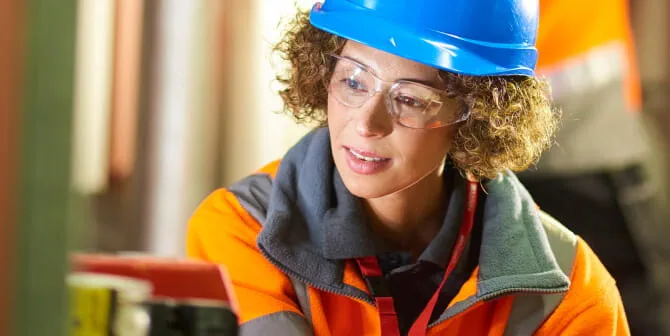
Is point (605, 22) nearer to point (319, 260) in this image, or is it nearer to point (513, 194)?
point (513, 194)

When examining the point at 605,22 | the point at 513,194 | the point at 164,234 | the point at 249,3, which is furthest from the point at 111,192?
the point at 513,194

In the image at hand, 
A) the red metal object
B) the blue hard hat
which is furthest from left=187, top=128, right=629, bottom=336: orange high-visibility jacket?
the red metal object

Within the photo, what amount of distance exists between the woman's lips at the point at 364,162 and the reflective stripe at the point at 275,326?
→ 0.25 meters

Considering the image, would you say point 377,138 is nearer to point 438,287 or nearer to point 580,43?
point 438,287

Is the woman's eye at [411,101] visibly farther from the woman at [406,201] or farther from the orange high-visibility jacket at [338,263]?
the orange high-visibility jacket at [338,263]

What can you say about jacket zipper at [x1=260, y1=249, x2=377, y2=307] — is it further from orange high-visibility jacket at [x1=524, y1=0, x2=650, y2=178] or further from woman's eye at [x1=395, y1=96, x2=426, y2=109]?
orange high-visibility jacket at [x1=524, y1=0, x2=650, y2=178]

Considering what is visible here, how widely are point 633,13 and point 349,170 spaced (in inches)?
123

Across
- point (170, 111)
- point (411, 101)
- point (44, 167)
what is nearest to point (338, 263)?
point (411, 101)

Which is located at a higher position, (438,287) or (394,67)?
(394,67)

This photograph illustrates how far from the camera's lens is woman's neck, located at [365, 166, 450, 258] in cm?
179

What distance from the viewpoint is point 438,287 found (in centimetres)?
173

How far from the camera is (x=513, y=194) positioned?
68.4 inches

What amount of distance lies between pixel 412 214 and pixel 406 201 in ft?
0.12

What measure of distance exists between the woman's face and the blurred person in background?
1251mm
